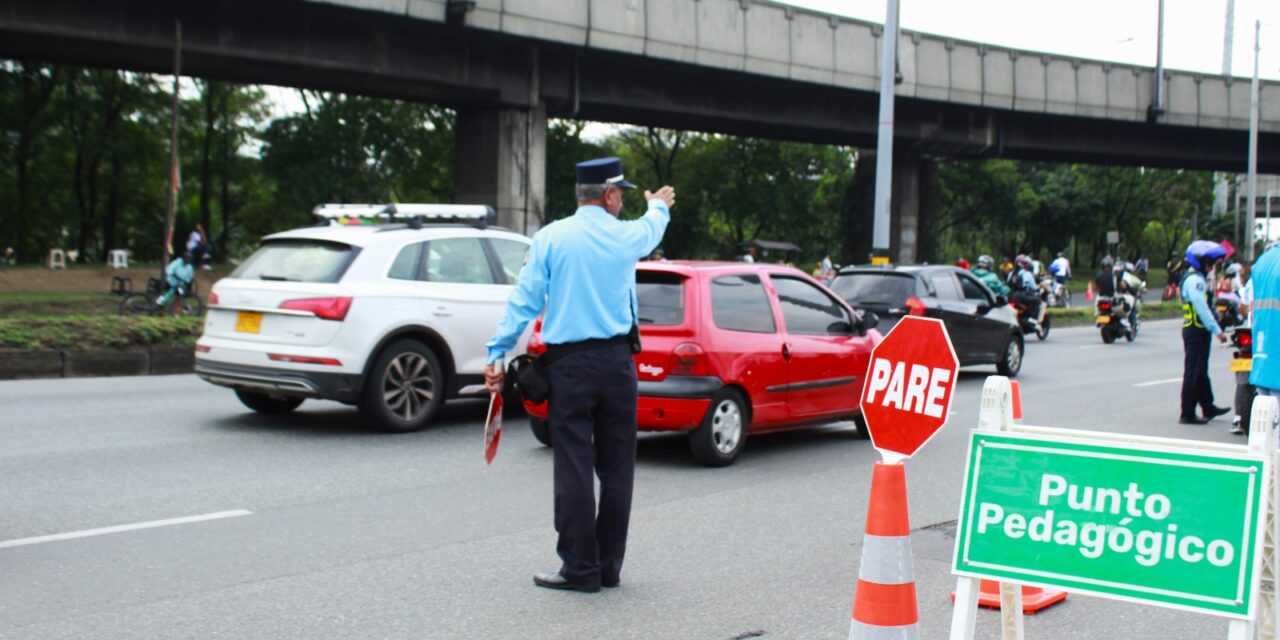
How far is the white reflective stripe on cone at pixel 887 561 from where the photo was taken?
14.2ft

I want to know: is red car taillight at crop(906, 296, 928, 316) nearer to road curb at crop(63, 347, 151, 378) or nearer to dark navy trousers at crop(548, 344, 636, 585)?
dark navy trousers at crop(548, 344, 636, 585)

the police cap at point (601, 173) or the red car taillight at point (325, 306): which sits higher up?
the police cap at point (601, 173)

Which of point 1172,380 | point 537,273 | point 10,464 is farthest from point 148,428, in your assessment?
point 1172,380

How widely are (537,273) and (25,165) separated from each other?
4856cm

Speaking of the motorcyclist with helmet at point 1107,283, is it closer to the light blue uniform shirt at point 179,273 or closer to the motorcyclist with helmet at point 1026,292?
the motorcyclist with helmet at point 1026,292

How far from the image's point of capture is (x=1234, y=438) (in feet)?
38.7

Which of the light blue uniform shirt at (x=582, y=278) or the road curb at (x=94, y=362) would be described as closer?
the light blue uniform shirt at (x=582, y=278)

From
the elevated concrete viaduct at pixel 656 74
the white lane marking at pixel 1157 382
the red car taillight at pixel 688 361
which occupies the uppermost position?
the elevated concrete viaduct at pixel 656 74

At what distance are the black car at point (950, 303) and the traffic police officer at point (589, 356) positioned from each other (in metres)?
9.52

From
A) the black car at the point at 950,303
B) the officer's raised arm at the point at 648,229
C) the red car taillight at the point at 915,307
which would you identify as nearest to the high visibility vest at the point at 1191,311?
the red car taillight at the point at 915,307

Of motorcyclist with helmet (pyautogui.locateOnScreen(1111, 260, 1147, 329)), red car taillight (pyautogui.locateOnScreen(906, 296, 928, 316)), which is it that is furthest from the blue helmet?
motorcyclist with helmet (pyautogui.locateOnScreen(1111, 260, 1147, 329))

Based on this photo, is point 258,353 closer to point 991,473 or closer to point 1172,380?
point 991,473

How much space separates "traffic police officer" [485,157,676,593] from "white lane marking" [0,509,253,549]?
Answer: 223cm

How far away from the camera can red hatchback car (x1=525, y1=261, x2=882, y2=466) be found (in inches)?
360
